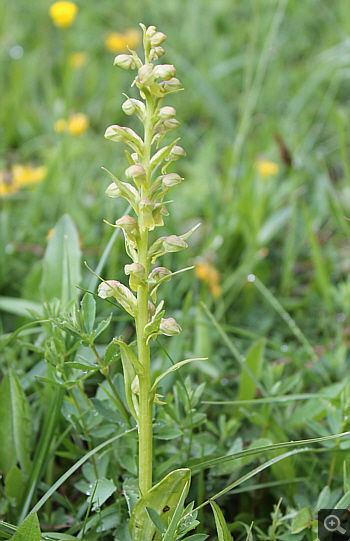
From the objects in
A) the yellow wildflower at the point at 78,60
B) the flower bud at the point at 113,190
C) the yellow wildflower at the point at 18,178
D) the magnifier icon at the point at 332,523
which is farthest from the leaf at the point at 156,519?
the yellow wildflower at the point at 78,60

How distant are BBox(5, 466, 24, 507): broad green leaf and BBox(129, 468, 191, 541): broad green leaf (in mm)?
361

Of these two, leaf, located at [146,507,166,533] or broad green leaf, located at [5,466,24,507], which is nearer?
leaf, located at [146,507,166,533]

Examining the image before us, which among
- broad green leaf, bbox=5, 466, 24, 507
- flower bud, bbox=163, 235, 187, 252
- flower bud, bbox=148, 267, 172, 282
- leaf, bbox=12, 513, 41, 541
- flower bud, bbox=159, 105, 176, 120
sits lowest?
broad green leaf, bbox=5, 466, 24, 507

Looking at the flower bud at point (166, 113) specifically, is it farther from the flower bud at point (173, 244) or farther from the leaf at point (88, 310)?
the leaf at point (88, 310)

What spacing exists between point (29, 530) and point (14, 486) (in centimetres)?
27

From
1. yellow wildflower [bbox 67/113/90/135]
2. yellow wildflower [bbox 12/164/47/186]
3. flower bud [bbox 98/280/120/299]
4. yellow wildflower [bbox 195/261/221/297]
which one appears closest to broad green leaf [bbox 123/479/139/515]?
flower bud [bbox 98/280/120/299]

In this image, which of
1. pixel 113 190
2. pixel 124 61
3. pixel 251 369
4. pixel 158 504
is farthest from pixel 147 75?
pixel 251 369

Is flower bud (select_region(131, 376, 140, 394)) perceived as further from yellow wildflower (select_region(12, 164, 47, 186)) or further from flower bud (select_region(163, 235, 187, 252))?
yellow wildflower (select_region(12, 164, 47, 186))

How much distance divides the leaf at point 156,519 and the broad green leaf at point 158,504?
20 mm

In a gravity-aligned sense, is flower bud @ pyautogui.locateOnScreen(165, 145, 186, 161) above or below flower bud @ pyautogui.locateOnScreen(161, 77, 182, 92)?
below

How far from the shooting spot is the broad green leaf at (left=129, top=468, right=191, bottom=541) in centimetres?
106

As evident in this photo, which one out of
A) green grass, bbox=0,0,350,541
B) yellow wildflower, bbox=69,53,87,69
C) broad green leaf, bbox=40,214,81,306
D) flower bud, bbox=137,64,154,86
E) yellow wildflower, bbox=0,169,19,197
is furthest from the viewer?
yellow wildflower, bbox=69,53,87,69

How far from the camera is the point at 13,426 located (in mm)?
1373

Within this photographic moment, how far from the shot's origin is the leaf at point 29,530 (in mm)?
1059
